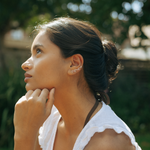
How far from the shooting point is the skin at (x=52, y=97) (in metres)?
1.66

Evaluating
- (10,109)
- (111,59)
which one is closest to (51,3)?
(10,109)

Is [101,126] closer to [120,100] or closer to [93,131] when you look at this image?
[93,131]

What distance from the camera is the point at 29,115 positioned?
1.68 meters

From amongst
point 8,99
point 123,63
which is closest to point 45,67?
point 8,99

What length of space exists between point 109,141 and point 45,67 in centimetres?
88

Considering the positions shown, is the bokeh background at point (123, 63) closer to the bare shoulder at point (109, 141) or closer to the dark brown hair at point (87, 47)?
the dark brown hair at point (87, 47)

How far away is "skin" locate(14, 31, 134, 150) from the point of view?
1664 mm

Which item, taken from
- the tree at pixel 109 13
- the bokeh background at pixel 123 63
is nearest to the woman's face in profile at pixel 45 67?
the bokeh background at pixel 123 63

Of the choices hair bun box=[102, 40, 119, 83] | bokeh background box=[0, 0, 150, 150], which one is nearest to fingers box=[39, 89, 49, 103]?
hair bun box=[102, 40, 119, 83]

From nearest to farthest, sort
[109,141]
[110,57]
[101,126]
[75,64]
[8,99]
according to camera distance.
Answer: [109,141], [101,126], [75,64], [110,57], [8,99]

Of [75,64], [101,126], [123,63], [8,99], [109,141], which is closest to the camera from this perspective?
[109,141]

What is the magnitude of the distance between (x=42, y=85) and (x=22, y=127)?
43 centimetres

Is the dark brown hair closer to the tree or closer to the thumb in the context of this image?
the thumb

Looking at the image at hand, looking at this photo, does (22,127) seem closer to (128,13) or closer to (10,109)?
(10,109)
